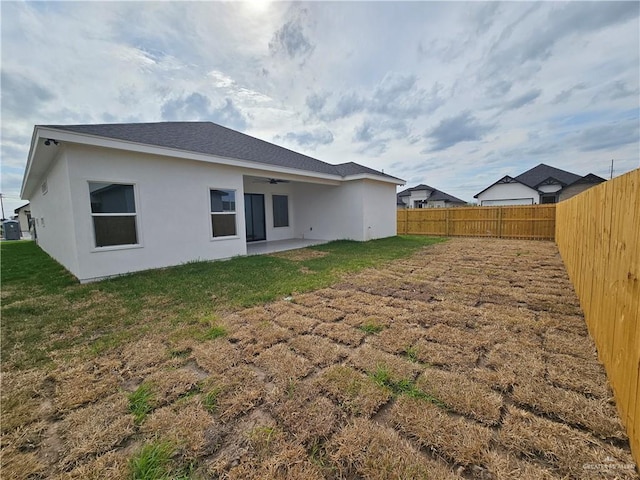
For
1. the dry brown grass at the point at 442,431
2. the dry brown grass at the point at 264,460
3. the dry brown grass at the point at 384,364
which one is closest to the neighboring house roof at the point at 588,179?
the dry brown grass at the point at 384,364

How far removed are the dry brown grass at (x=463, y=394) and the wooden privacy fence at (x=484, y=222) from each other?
1360 cm

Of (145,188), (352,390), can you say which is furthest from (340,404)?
(145,188)

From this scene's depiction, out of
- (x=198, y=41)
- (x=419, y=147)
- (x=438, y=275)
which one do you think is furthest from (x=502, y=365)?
(x=419, y=147)

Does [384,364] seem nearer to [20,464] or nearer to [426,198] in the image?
[20,464]

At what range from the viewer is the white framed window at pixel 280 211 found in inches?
483

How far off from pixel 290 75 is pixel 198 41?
3.20 m

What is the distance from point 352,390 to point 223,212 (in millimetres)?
6741

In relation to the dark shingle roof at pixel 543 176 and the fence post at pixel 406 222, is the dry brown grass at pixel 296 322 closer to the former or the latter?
the fence post at pixel 406 222

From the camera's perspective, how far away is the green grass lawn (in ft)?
9.64

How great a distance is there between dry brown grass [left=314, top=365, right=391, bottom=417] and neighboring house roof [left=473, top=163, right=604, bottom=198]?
3085cm

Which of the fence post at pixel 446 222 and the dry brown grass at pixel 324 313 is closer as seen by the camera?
the dry brown grass at pixel 324 313

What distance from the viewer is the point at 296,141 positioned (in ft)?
51.5

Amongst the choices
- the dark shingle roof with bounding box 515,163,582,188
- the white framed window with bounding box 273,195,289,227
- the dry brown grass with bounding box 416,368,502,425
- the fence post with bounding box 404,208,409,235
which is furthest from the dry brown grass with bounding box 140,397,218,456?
the dark shingle roof with bounding box 515,163,582,188

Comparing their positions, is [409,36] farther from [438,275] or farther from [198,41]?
[438,275]
